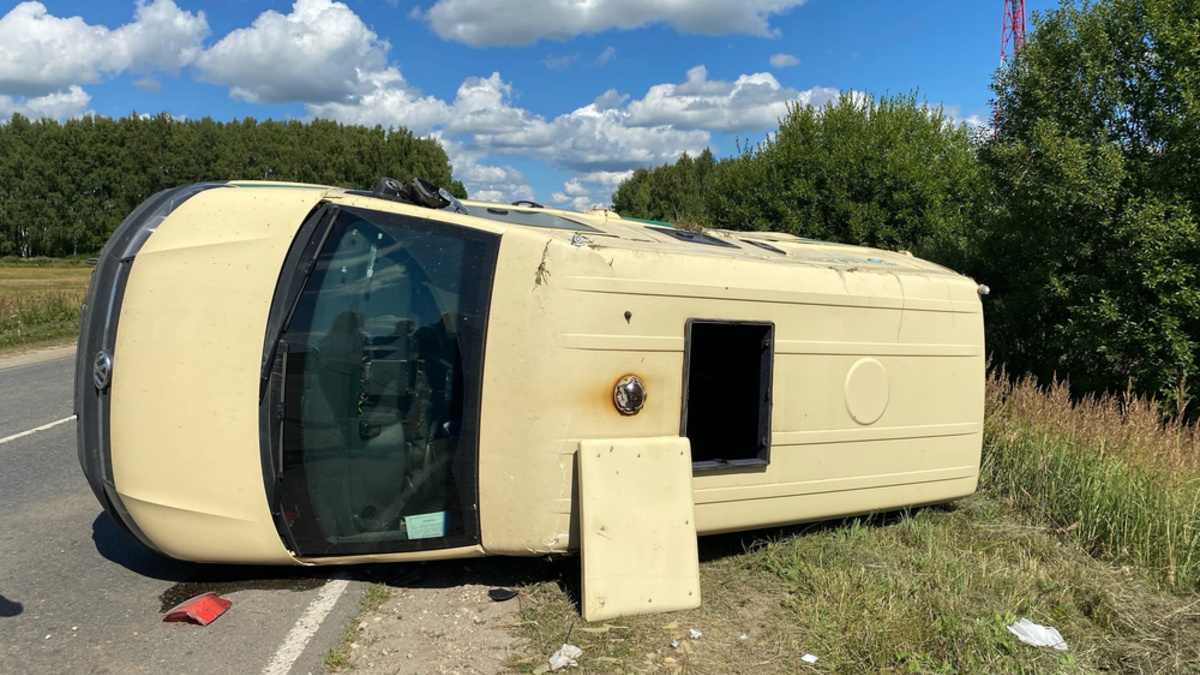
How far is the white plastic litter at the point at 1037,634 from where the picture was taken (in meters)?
3.17

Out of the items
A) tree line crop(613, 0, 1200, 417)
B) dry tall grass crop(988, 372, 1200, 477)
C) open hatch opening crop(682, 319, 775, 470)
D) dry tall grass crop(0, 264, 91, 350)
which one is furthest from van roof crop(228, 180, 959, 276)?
dry tall grass crop(0, 264, 91, 350)

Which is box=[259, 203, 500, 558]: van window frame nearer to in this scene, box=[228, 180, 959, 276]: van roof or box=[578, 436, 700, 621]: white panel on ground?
box=[228, 180, 959, 276]: van roof

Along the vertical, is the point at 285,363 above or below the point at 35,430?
above

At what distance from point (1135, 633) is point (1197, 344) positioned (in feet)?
21.1

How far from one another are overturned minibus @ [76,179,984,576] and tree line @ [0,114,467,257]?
54390 mm

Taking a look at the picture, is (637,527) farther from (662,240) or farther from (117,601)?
(117,601)

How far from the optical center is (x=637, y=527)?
339cm

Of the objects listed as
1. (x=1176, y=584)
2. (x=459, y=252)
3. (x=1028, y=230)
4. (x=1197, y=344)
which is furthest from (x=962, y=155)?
(x=459, y=252)

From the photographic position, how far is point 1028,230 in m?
10.1

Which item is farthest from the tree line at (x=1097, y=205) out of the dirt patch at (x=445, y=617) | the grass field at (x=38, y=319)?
the grass field at (x=38, y=319)

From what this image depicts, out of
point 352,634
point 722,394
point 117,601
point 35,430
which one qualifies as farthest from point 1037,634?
point 35,430

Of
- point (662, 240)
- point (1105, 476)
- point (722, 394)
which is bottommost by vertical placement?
point (1105, 476)

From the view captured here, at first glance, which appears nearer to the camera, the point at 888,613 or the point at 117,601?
the point at 888,613

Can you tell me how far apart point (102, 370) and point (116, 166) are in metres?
65.0
